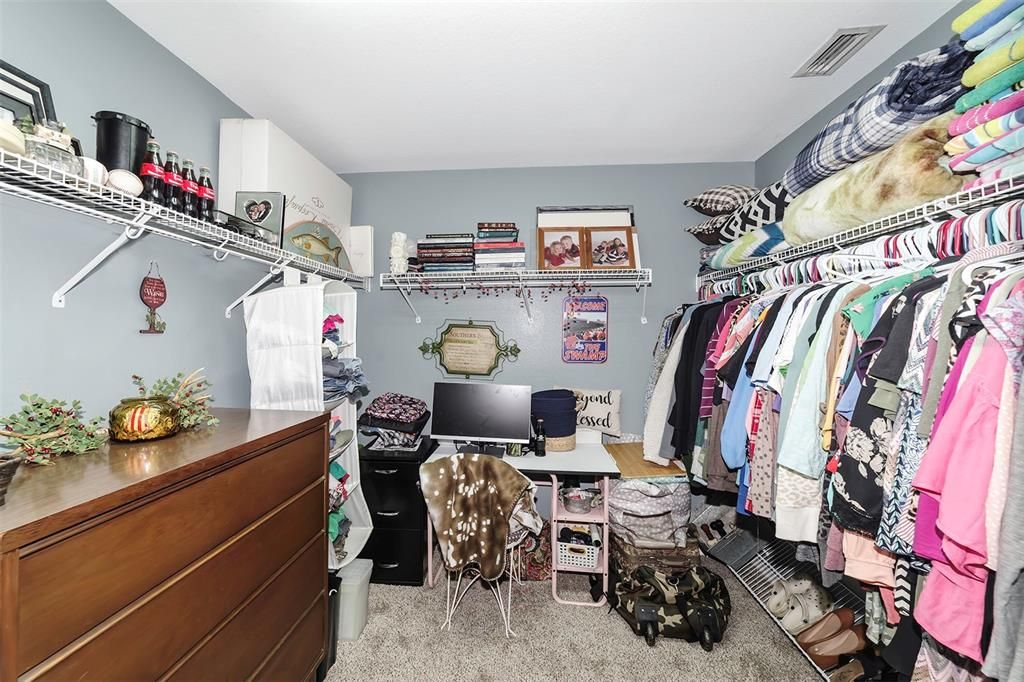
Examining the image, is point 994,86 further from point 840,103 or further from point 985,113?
point 840,103

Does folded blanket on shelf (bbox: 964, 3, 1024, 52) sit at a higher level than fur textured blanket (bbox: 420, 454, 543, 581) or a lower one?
higher

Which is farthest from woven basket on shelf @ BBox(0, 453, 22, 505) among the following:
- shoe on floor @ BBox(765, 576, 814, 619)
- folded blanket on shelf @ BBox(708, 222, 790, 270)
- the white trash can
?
shoe on floor @ BBox(765, 576, 814, 619)

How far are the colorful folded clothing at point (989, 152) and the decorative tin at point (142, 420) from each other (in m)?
2.44

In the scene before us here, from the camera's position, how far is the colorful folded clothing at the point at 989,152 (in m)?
1.09

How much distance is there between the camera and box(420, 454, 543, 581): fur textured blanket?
2.00m

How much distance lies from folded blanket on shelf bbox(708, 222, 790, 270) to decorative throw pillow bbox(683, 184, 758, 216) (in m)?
0.25

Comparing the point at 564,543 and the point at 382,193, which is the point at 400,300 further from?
the point at 564,543

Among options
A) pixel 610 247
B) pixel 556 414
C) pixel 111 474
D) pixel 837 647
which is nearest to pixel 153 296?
pixel 111 474

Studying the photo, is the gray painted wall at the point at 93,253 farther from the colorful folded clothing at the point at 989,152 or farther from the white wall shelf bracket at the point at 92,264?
the colorful folded clothing at the point at 989,152

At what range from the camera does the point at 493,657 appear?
1938 mm

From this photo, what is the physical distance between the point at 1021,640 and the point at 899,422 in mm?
476

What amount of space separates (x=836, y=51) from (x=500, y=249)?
6.03 ft

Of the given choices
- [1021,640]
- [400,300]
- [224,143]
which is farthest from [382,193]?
[1021,640]

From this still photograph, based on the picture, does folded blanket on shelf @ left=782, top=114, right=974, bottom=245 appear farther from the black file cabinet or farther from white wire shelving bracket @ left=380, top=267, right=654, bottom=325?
the black file cabinet
